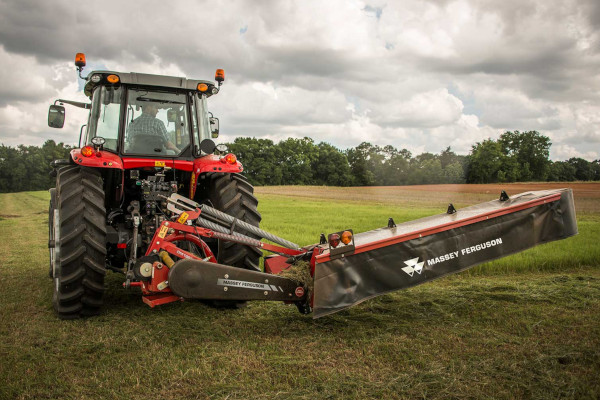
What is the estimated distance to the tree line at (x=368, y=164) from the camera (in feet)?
111

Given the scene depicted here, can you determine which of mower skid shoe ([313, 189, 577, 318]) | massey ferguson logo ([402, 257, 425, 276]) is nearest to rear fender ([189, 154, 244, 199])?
mower skid shoe ([313, 189, 577, 318])

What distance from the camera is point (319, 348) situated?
369 cm

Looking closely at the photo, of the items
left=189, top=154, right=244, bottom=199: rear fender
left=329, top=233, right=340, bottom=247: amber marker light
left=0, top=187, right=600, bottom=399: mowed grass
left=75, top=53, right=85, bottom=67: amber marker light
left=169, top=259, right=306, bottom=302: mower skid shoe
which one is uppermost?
left=75, top=53, right=85, bottom=67: amber marker light

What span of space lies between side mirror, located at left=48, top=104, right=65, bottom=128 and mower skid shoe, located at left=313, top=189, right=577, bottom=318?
396cm

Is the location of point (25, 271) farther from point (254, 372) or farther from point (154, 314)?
point (254, 372)

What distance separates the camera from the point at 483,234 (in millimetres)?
4520

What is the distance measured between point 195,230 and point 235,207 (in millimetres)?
849

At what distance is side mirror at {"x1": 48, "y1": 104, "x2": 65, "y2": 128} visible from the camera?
5.82 m

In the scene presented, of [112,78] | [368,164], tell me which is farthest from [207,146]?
[368,164]

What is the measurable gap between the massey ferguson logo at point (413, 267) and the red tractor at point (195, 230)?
12 millimetres

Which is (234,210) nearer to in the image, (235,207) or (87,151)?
(235,207)

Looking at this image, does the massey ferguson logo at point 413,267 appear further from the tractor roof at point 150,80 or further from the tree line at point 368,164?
the tree line at point 368,164

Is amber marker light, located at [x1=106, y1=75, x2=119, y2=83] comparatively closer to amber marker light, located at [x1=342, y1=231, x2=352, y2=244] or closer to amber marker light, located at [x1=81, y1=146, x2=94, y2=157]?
amber marker light, located at [x1=81, y1=146, x2=94, y2=157]

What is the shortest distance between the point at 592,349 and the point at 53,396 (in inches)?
149
